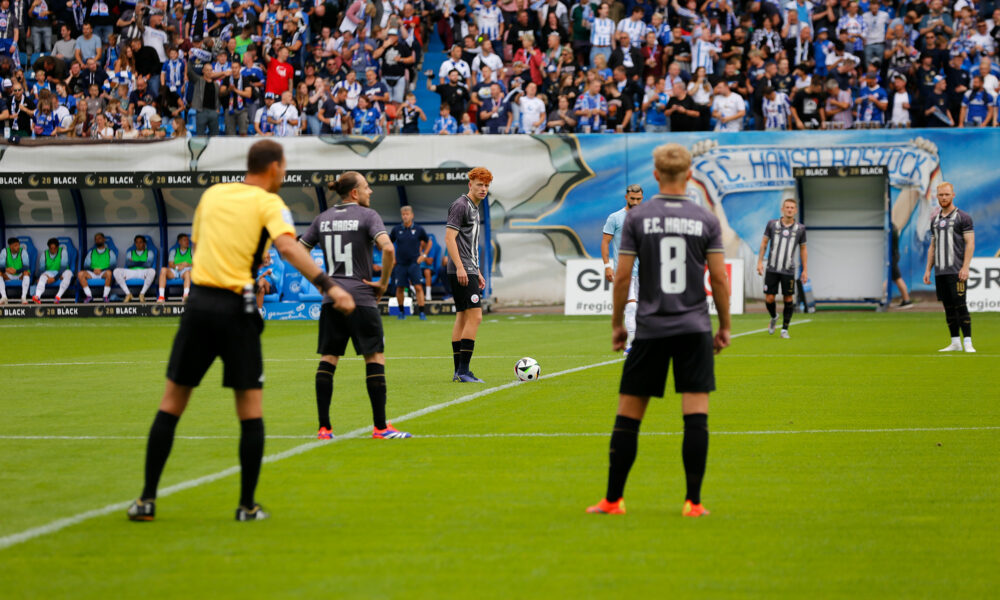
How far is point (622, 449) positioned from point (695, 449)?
0.38 m

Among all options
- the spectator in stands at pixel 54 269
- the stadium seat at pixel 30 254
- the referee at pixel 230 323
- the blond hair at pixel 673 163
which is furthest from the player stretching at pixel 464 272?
the stadium seat at pixel 30 254

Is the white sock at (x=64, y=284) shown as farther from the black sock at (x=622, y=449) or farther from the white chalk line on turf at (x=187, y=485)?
the black sock at (x=622, y=449)

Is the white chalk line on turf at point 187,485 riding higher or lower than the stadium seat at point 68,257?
lower

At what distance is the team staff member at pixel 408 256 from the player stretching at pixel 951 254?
12.3m

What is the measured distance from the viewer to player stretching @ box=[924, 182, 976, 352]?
16.5 m

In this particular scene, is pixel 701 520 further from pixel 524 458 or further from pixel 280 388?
pixel 280 388

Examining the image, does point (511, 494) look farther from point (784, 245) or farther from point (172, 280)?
point (172, 280)

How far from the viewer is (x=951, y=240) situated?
1655 cm

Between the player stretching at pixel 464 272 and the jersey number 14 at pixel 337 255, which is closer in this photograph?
the jersey number 14 at pixel 337 255

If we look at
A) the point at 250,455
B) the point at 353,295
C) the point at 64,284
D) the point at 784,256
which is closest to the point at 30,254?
the point at 64,284

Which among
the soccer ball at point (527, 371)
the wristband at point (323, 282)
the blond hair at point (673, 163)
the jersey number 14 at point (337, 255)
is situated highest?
the blond hair at point (673, 163)

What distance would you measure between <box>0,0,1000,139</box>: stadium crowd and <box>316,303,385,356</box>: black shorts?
762 inches

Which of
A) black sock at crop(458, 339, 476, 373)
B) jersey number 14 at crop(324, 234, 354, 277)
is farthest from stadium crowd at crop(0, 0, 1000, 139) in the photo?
jersey number 14 at crop(324, 234, 354, 277)

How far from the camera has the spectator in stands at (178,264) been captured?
29.1 meters
